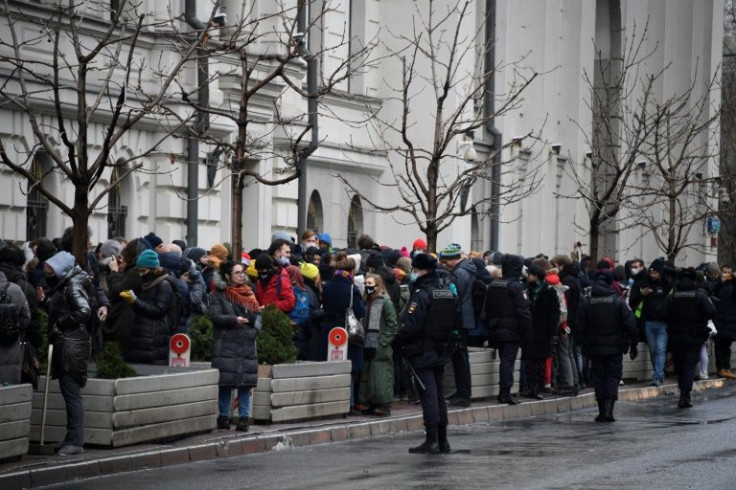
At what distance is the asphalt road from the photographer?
14641 mm

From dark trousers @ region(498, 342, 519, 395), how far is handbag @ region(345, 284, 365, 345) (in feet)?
10.2

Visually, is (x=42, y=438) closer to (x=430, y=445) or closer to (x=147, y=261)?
(x=147, y=261)

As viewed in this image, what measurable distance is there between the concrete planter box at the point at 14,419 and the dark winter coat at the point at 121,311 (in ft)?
8.73

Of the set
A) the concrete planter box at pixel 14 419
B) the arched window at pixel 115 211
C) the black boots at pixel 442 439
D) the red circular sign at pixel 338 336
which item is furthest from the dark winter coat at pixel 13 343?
the arched window at pixel 115 211

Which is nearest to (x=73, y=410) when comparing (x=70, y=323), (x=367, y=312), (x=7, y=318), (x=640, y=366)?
(x=70, y=323)

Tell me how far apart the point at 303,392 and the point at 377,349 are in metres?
1.65

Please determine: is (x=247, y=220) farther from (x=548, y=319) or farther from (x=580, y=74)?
(x=580, y=74)

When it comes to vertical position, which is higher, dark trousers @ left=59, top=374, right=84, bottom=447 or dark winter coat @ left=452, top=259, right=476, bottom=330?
dark winter coat @ left=452, top=259, right=476, bottom=330

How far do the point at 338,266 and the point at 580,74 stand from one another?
98.9 feet

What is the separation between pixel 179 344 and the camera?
1816cm

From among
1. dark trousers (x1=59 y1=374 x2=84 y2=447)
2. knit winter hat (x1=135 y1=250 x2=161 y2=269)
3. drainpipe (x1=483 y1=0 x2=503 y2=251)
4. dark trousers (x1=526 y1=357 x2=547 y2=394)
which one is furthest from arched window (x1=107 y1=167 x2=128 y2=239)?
drainpipe (x1=483 y1=0 x2=503 y2=251)

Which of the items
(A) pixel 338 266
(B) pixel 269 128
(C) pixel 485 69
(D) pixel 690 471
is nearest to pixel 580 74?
(C) pixel 485 69

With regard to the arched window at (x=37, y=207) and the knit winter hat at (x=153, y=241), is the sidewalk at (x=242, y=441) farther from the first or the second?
the arched window at (x=37, y=207)

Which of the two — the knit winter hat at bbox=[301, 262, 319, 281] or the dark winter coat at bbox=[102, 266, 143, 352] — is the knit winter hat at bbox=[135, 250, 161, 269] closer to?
the dark winter coat at bbox=[102, 266, 143, 352]
